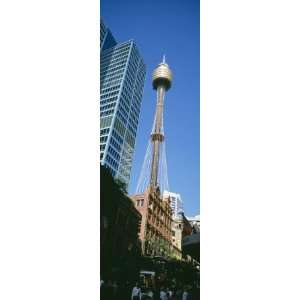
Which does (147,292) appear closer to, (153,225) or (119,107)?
(153,225)

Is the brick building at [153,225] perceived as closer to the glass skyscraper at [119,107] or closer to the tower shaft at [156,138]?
the tower shaft at [156,138]

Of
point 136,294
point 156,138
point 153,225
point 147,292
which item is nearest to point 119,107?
point 156,138

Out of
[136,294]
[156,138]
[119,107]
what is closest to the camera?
[136,294]

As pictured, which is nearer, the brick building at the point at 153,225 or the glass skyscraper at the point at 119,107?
the brick building at the point at 153,225

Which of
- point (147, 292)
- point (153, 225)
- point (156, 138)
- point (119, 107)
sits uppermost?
point (119, 107)

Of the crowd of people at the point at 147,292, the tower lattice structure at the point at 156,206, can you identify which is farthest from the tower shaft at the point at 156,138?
the crowd of people at the point at 147,292

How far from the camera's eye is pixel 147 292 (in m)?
4.83

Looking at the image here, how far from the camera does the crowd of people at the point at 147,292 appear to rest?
4586 mm
